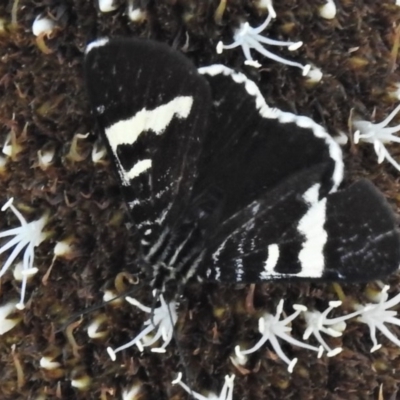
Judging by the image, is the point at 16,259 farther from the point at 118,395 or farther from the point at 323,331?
the point at 323,331

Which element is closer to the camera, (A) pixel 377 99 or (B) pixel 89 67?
(B) pixel 89 67

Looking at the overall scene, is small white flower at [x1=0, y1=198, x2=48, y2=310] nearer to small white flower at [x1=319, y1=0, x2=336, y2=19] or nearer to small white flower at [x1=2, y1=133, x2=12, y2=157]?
small white flower at [x1=2, y1=133, x2=12, y2=157]

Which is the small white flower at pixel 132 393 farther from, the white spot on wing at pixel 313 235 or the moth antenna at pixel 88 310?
the white spot on wing at pixel 313 235

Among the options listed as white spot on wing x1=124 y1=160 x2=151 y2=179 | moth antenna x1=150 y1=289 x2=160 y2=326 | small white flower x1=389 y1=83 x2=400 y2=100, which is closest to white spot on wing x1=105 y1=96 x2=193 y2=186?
white spot on wing x1=124 y1=160 x2=151 y2=179

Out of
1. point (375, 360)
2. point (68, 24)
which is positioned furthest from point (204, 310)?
point (68, 24)

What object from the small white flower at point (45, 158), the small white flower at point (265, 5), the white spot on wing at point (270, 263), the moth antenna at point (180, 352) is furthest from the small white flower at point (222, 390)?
the small white flower at point (265, 5)

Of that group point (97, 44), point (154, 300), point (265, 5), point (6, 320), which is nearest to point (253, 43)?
point (265, 5)
